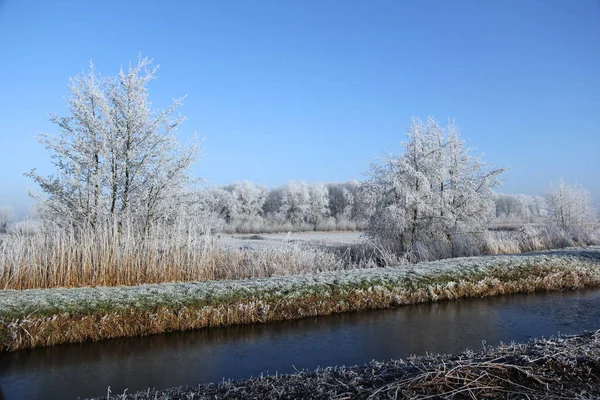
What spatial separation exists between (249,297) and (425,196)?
9.28 meters

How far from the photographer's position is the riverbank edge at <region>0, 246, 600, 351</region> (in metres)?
7.13

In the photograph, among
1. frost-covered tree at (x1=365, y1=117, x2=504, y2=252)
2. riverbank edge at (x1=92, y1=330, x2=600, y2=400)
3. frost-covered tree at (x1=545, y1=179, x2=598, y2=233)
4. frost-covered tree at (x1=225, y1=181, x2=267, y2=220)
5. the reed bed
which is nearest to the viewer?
riverbank edge at (x1=92, y1=330, x2=600, y2=400)

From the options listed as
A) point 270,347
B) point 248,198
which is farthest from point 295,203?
point 270,347

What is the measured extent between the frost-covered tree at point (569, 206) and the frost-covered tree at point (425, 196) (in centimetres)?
1212

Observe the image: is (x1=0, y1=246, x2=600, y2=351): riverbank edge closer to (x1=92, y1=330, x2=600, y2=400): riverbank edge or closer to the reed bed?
the reed bed

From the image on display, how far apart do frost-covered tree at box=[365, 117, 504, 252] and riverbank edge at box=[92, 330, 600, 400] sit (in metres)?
10.6

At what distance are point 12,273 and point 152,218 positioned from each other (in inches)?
150

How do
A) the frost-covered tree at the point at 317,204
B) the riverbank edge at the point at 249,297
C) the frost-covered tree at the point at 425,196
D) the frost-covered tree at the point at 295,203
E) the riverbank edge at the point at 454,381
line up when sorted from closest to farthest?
the riverbank edge at the point at 454,381
the riverbank edge at the point at 249,297
the frost-covered tree at the point at 425,196
the frost-covered tree at the point at 317,204
the frost-covered tree at the point at 295,203

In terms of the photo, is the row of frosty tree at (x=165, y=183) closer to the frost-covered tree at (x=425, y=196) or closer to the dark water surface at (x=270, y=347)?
the frost-covered tree at (x=425, y=196)

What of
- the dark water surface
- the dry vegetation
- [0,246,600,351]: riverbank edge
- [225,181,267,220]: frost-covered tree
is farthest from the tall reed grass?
[225,181,267,220]: frost-covered tree

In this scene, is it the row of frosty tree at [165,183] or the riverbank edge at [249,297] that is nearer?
the riverbank edge at [249,297]

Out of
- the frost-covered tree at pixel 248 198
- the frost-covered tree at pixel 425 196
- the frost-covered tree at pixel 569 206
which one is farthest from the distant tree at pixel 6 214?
the frost-covered tree at pixel 569 206

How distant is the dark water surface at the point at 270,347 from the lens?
5723 millimetres

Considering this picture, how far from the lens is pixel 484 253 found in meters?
15.3
